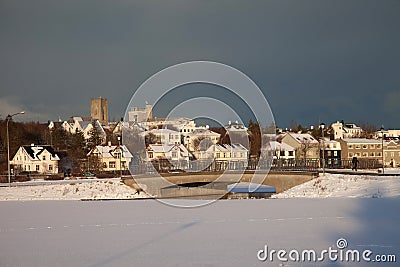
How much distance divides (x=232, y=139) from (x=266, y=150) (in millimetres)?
25194

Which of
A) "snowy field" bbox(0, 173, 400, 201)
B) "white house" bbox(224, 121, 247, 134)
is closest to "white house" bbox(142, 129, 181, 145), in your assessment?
"white house" bbox(224, 121, 247, 134)

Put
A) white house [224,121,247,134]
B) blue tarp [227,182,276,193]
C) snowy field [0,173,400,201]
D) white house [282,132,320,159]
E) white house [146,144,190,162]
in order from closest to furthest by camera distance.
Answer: snowy field [0,173,400,201] < blue tarp [227,182,276,193] < white house [146,144,190,162] < white house [282,132,320,159] < white house [224,121,247,134]

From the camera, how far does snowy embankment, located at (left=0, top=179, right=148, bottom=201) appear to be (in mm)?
38072

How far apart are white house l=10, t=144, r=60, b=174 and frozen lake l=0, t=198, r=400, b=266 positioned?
2286 inches

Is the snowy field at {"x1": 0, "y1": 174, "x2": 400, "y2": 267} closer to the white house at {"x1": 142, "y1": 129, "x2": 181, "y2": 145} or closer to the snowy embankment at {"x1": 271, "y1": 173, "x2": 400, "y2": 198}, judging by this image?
the snowy embankment at {"x1": 271, "y1": 173, "x2": 400, "y2": 198}

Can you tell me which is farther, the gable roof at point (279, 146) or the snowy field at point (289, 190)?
the gable roof at point (279, 146)

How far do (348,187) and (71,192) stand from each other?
65.3 feet

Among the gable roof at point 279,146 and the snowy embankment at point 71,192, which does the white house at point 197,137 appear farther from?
the snowy embankment at point 71,192

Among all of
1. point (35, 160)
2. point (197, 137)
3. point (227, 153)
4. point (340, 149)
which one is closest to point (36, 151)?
point (35, 160)

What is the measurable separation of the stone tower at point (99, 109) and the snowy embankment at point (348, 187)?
496 feet

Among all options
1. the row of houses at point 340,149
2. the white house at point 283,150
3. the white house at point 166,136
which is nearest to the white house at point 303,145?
the row of houses at point 340,149

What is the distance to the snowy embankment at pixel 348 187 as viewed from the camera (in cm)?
3184

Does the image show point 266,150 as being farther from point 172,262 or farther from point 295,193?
point 172,262

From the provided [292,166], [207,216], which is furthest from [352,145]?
[207,216]
